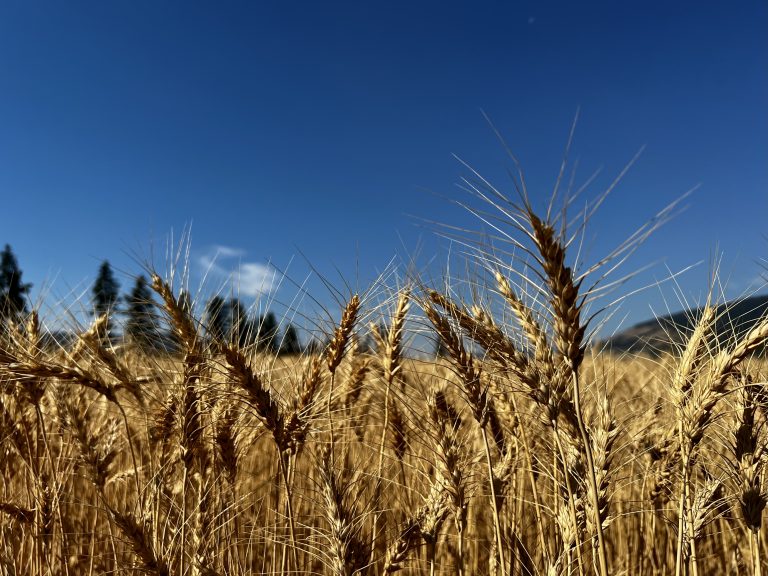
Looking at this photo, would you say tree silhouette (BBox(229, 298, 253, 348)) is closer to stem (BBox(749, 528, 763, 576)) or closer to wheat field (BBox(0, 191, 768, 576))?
wheat field (BBox(0, 191, 768, 576))

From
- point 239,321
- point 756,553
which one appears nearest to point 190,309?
point 239,321

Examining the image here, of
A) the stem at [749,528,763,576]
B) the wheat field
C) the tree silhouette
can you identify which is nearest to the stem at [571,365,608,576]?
the wheat field

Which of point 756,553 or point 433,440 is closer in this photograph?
point 756,553

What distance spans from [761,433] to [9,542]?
11.3 ft

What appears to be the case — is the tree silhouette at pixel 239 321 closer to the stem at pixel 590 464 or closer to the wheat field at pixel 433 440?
the wheat field at pixel 433 440

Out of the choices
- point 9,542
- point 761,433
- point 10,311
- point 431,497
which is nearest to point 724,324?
point 761,433

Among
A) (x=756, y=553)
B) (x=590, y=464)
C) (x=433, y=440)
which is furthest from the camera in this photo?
(x=433, y=440)

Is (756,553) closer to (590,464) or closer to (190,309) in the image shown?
(590,464)

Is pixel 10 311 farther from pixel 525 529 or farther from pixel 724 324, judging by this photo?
pixel 724 324

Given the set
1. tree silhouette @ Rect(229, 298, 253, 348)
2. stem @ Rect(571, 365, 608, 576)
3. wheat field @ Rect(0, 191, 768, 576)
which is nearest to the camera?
stem @ Rect(571, 365, 608, 576)

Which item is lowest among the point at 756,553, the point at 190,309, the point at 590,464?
the point at 756,553

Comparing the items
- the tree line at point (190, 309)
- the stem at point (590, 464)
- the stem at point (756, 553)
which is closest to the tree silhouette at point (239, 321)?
the tree line at point (190, 309)

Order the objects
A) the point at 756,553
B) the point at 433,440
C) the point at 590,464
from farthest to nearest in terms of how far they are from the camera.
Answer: the point at 433,440 < the point at 756,553 < the point at 590,464

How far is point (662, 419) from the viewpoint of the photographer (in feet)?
11.0
